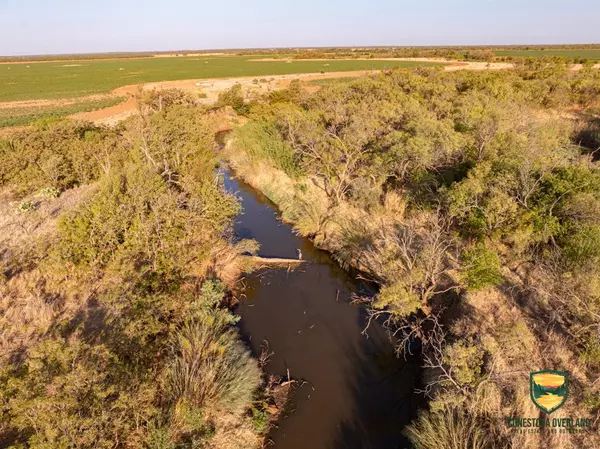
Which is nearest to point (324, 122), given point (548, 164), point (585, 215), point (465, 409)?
point (548, 164)

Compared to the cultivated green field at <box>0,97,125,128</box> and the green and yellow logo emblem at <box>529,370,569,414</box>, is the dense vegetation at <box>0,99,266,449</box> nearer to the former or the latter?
the green and yellow logo emblem at <box>529,370,569,414</box>

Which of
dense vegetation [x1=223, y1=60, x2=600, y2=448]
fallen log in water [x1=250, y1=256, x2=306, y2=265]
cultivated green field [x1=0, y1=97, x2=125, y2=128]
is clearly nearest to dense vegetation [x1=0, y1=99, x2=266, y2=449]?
fallen log in water [x1=250, y1=256, x2=306, y2=265]

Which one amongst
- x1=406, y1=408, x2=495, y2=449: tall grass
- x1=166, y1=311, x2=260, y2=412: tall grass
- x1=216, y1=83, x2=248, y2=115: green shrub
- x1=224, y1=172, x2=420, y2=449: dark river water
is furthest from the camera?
x1=216, y1=83, x2=248, y2=115: green shrub

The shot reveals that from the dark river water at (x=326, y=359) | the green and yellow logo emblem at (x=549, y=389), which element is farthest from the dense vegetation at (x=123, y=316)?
the green and yellow logo emblem at (x=549, y=389)

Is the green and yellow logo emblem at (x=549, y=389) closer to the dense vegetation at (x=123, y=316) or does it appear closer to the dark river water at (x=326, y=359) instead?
the dark river water at (x=326, y=359)

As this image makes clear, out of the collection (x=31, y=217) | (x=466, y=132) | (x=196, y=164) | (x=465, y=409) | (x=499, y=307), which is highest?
(x=466, y=132)

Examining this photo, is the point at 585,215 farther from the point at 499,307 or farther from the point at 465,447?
the point at 465,447
